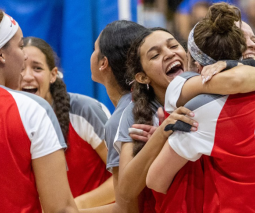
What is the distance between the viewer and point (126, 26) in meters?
2.47

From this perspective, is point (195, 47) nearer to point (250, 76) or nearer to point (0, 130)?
point (250, 76)

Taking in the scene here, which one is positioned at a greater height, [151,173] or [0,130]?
[0,130]

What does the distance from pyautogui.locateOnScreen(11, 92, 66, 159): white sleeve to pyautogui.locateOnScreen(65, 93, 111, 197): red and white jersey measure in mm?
1089

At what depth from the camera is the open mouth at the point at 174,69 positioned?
86.7 inches

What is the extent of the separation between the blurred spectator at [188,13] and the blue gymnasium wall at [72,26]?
0.66 metres

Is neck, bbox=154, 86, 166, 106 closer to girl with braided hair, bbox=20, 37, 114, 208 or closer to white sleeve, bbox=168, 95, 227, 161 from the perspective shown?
white sleeve, bbox=168, 95, 227, 161

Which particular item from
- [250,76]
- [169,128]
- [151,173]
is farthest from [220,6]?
[151,173]

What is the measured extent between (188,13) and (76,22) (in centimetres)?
127

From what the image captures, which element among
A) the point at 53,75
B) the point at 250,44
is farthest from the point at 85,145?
the point at 250,44

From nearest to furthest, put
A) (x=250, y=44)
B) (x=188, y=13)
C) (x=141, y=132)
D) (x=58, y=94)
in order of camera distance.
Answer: (x=141, y=132)
(x=250, y=44)
(x=58, y=94)
(x=188, y=13)

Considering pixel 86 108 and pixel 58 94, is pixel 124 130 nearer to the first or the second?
pixel 86 108

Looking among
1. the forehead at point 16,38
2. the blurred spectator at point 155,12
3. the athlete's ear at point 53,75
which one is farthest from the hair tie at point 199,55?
the blurred spectator at point 155,12

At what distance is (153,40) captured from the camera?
2223 millimetres

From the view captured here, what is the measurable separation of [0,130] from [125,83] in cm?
89
